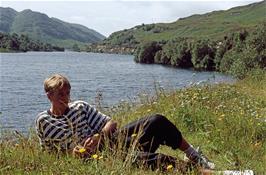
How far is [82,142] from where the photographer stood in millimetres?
5402

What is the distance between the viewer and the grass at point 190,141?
476cm

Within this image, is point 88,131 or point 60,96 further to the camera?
point 88,131

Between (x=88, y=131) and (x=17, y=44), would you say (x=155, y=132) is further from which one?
(x=17, y=44)

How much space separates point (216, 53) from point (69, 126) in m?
73.9

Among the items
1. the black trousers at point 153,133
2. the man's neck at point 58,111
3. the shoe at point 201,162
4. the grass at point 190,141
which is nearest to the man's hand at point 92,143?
the grass at point 190,141

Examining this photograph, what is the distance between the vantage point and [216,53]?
Answer: 255 feet

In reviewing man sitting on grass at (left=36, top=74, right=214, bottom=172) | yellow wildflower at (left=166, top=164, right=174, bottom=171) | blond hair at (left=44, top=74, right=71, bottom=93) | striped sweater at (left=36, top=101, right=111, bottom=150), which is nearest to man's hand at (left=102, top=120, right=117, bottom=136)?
man sitting on grass at (left=36, top=74, right=214, bottom=172)

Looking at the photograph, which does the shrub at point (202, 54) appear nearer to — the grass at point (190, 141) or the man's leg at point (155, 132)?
the grass at point (190, 141)

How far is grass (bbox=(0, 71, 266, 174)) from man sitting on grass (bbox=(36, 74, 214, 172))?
0.21 meters

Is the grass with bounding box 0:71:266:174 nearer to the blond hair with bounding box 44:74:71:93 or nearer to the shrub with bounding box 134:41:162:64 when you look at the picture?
the blond hair with bounding box 44:74:71:93

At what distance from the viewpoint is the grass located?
4.76m

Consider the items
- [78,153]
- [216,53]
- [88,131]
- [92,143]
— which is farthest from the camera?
[216,53]

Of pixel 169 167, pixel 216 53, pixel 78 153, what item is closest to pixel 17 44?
pixel 216 53

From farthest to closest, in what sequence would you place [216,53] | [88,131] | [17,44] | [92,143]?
[17,44] < [216,53] < [88,131] < [92,143]
